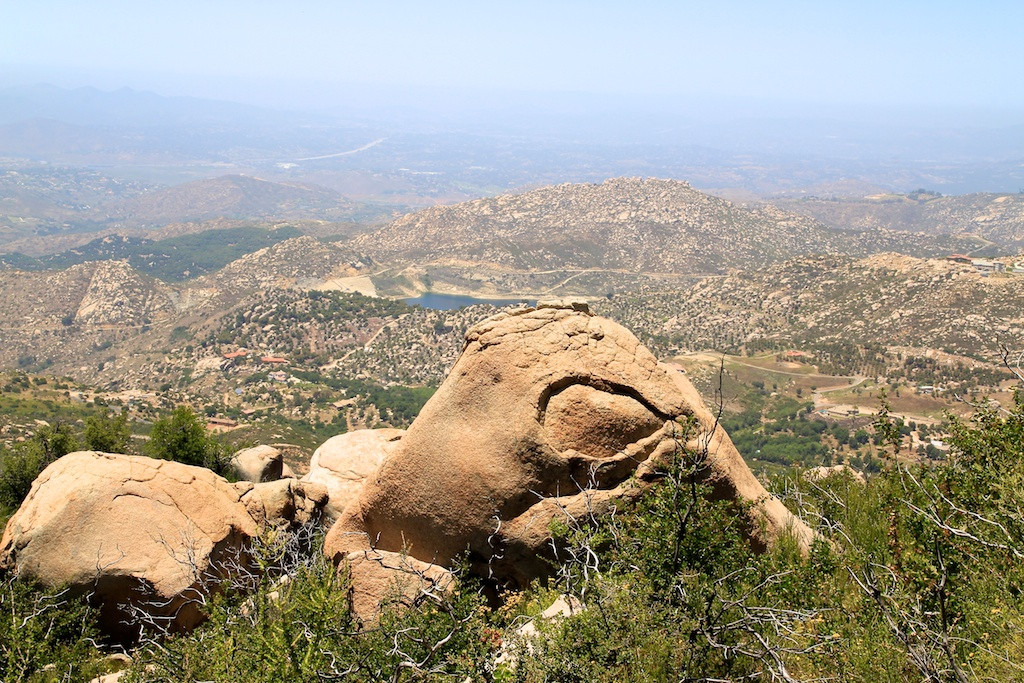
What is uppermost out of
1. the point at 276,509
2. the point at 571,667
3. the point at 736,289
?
the point at 571,667

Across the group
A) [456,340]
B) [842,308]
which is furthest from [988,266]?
[456,340]

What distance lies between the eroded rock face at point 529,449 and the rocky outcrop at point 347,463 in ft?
17.1

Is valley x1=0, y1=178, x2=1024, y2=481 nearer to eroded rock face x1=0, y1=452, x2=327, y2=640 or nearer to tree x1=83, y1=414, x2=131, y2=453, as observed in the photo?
tree x1=83, y1=414, x2=131, y2=453

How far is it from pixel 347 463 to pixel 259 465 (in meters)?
4.34

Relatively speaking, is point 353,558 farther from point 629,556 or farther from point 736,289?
point 736,289

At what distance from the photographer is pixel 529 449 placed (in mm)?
15070

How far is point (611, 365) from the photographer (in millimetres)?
16031

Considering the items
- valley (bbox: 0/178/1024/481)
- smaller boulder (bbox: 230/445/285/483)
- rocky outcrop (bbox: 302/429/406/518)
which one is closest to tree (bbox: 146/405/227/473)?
smaller boulder (bbox: 230/445/285/483)

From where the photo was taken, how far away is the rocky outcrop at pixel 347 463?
71.7ft

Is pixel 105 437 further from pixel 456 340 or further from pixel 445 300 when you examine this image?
pixel 445 300

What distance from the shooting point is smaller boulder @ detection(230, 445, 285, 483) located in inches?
989

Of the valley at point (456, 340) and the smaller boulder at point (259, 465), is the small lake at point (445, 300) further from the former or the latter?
the smaller boulder at point (259, 465)

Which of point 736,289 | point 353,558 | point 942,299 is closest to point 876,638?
point 353,558

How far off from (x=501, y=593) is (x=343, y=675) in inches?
218
